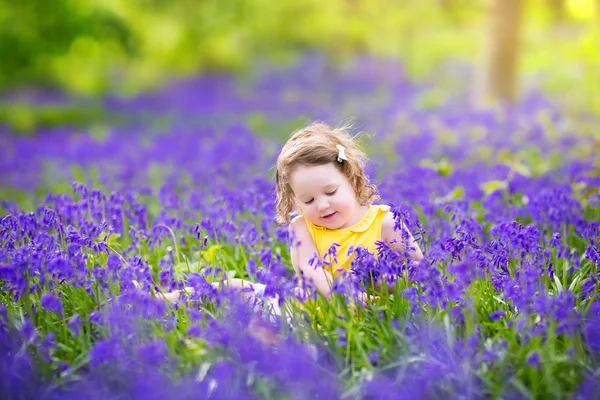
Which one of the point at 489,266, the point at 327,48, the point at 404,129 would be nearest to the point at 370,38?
the point at 327,48

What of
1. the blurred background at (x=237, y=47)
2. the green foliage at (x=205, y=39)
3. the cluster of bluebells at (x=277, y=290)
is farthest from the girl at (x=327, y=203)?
the blurred background at (x=237, y=47)

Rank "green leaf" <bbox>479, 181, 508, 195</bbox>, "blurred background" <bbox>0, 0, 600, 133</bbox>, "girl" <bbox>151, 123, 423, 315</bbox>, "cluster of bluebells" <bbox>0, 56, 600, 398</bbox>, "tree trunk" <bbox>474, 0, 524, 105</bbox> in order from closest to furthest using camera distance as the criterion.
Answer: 1. "cluster of bluebells" <bbox>0, 56, 600, 398</bbox>
2. "girl" <bbox>151, 123, 423, 315</bbox>
3. "green leaf" <bbox>479, 181, 508, 195</bbox>
4. "tree trunk" <bbox>474, 0, 524, 105</bbox>
5. "blurred background" <bbox>0, 0, 600, 133</bbox>

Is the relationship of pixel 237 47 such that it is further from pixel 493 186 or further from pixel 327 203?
pixel 327 203

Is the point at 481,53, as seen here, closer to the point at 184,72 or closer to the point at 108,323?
the point at 108,323

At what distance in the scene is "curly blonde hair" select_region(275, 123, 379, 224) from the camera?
Result: 3434 mm

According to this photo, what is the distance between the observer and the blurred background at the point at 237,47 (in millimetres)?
11828

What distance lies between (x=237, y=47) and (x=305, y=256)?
57.1ft

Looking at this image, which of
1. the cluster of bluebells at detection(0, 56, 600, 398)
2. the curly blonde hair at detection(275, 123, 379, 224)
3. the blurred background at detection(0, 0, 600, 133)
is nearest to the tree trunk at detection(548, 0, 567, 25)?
the blurred background at detection(0, 0, 600, 133)

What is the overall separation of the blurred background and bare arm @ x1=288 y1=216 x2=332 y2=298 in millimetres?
8429

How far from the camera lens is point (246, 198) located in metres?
4.69

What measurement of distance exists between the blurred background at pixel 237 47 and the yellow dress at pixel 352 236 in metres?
8.22

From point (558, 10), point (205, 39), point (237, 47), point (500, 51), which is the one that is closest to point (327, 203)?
point (500, 51)

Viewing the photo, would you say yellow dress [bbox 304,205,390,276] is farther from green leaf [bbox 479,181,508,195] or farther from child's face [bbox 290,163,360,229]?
green leaf [bbox 479,181,508,195]

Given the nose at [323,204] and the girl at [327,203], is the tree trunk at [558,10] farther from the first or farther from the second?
the nose at [323,204]
